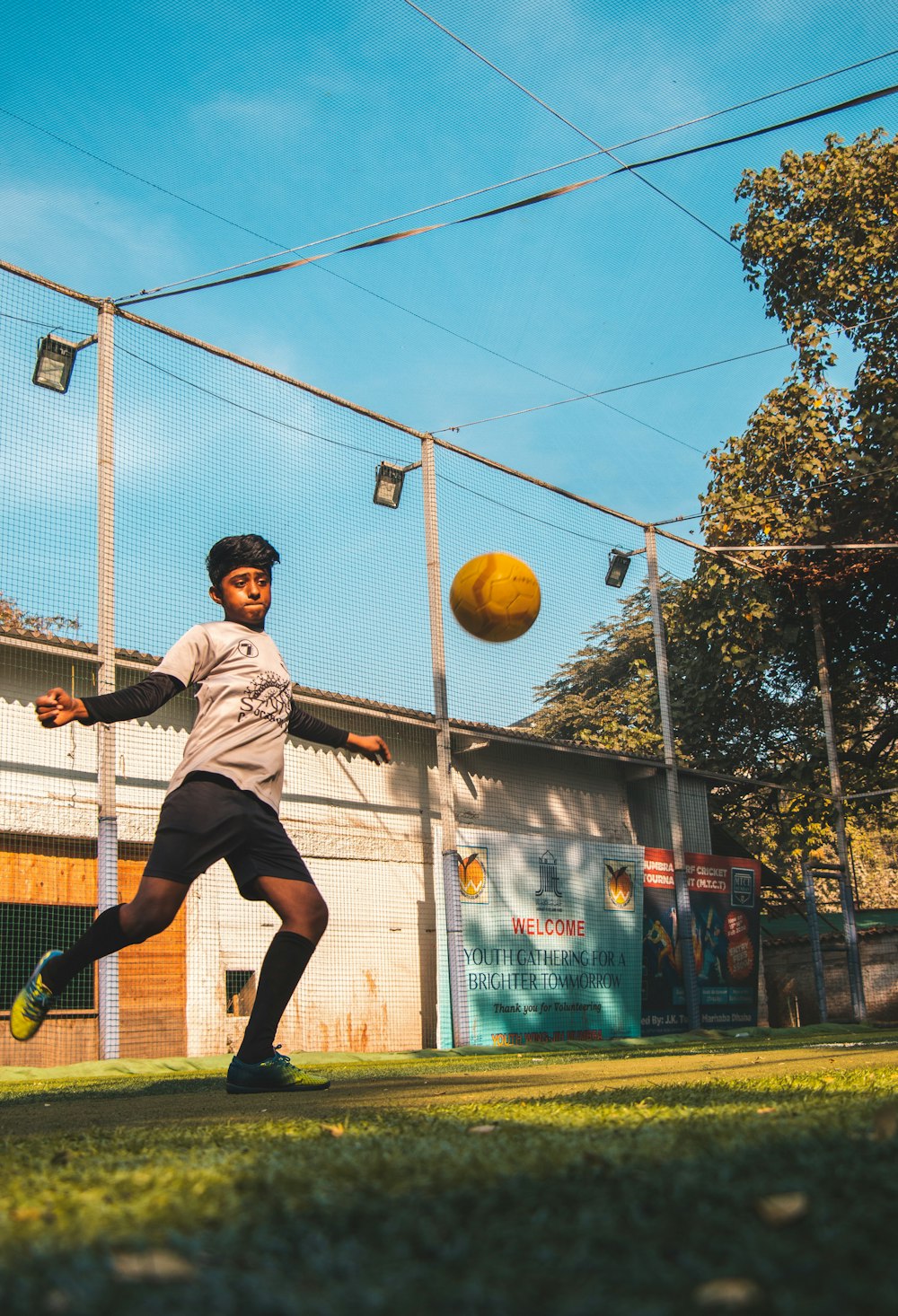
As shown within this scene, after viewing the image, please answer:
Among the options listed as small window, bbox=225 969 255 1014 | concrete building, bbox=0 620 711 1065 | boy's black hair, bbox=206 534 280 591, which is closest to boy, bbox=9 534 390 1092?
boy's black hair, bbox=206 534 280 591

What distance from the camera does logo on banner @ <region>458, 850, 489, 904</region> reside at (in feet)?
37.2

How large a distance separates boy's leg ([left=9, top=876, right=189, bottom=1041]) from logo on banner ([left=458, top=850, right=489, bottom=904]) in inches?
295

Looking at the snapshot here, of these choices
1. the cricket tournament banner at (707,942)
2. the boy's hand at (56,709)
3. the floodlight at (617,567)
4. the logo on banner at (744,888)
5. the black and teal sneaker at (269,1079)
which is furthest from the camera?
the logo on banner at (744,888)

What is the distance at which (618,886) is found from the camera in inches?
526

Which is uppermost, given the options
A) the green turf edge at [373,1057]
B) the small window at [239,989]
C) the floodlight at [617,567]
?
the floodlight at [617,567]

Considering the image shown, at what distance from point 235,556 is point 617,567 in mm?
10170

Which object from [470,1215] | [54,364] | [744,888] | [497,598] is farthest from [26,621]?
[744,888]

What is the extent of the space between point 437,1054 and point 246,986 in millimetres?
2604

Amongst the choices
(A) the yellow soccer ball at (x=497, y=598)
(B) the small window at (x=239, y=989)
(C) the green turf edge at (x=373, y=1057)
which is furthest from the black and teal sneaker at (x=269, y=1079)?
(B) the small window at (x=239, y=989)

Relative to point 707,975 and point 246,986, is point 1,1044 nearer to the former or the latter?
point 246,986

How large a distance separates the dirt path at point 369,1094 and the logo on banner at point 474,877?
5852 millimetres

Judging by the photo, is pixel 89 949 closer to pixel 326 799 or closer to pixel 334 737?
pixel 334 737

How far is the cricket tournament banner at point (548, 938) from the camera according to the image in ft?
37.2

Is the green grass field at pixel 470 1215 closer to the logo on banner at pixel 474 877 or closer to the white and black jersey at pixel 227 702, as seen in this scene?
the white and black jersey at pixel 227 702
